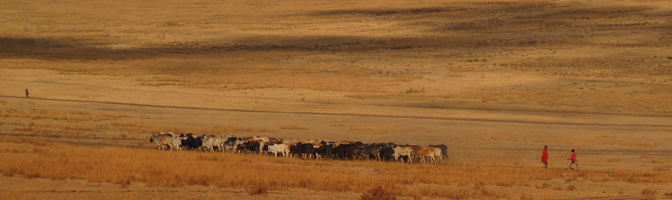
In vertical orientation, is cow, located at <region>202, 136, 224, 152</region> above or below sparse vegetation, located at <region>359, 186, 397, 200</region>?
above

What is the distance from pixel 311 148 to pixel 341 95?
2421cm

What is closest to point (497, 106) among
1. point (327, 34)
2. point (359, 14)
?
point (327, 34)

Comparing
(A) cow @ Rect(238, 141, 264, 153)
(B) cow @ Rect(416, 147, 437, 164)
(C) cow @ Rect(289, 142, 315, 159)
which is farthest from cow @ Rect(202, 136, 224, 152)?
(B) cow @ Rect(416, 147, 437, 164)

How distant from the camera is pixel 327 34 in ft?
282

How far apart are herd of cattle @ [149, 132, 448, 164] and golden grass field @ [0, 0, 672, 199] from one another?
1.31 metres

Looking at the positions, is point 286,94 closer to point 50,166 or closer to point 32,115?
point 32,115

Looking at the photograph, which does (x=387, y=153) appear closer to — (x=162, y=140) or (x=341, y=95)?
(x=162, y=140)

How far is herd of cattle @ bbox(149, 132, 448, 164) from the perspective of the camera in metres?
24.9

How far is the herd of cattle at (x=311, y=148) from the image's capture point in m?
24.9

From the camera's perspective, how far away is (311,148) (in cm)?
2544

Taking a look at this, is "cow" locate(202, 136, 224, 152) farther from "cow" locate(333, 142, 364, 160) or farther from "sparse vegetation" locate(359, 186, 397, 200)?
"sparse vegetation" locate(359, 186, 397, 200)

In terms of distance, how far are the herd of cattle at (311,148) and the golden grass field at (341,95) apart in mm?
1305

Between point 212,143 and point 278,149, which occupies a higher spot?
point 212,143

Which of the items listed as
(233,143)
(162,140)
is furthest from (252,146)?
(162,140)
